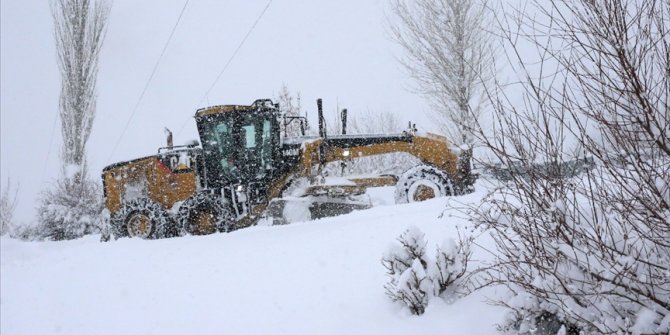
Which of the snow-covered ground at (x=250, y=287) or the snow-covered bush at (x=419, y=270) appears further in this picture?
the snow-covered ground at (x=250, y=287)

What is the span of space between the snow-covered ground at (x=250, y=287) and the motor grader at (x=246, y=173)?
3.94 ft

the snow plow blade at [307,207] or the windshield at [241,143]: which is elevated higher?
the windshield at [241,143]

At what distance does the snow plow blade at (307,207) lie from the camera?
27.9 ft

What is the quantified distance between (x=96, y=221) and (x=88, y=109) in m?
4.84

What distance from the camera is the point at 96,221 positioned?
1616 cm

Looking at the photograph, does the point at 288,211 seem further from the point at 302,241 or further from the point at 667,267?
the point at 667,267

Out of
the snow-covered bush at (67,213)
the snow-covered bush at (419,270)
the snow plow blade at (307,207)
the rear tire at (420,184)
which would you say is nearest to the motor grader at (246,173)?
the snow plow blade at (307,207)

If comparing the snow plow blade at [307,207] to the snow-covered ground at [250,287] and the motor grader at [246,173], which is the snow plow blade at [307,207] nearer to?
the motor grader at [246,173]

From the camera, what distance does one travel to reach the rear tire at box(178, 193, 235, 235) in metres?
8.65

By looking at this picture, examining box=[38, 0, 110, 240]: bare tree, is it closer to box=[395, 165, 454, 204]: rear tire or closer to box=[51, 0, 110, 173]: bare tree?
box=[51, 0, 110, 173]: bare tree

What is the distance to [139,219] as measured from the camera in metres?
9.54

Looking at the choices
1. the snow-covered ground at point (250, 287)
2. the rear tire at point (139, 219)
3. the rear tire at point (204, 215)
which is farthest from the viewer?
the rear tire at point (139, 219)

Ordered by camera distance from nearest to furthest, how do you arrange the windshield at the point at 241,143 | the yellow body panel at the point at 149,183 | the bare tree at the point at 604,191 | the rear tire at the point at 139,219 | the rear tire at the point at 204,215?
1. the bare tree at the point at 604,191
2. the rear tire at the point at 204,215
3. the windshield at the point at 241,143
4. the rear tire at the point at 139,219
5. the yellow body panel at the point at 149,183

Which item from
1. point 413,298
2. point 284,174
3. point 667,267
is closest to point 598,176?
point 667,267
